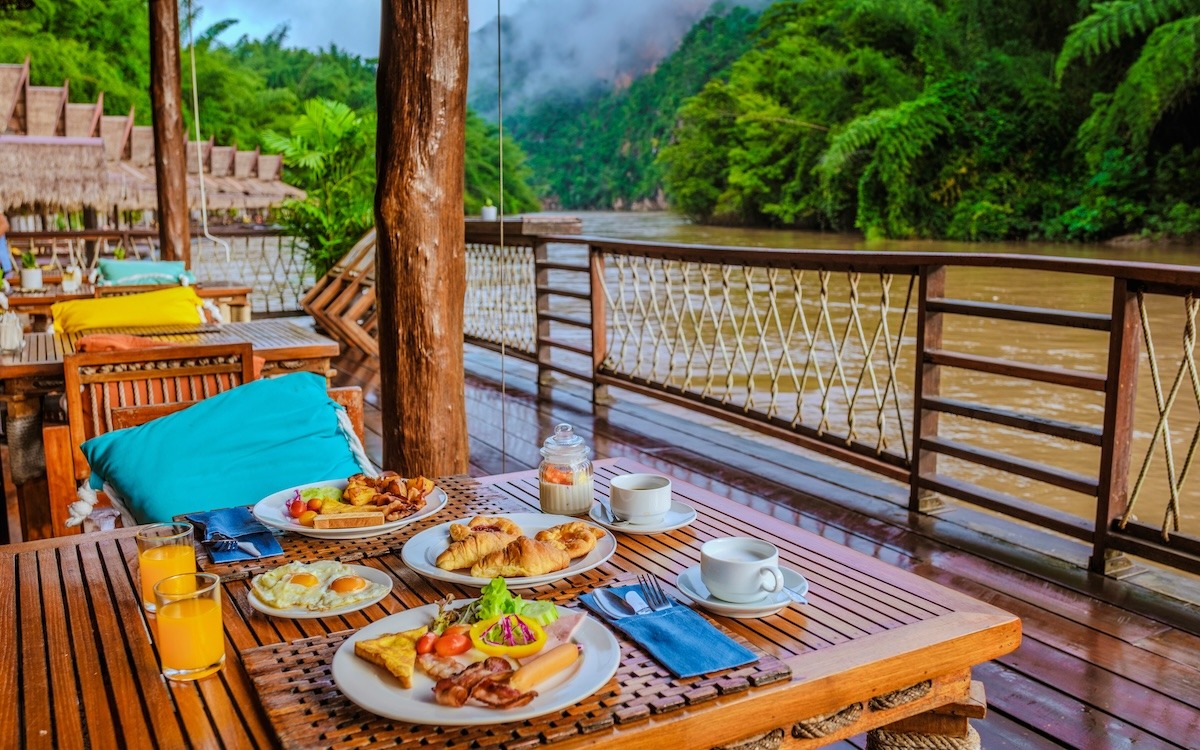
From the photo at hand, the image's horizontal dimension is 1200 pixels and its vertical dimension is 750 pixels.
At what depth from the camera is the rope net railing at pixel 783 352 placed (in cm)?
362

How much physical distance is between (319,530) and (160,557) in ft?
0.78

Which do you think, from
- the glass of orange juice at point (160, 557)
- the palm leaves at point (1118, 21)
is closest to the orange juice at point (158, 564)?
the glass of orange juice at point (160, 557)

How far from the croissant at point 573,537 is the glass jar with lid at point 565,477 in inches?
4.2

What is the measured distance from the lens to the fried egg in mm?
1137

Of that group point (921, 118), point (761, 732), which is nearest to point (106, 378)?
point (761, 732)

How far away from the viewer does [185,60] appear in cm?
2698

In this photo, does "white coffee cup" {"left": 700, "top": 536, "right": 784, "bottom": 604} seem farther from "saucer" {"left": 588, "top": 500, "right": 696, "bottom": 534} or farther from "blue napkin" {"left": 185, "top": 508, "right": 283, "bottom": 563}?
"blue napkin" {"left": 185, "top": 508, "right": 283, "bottom": 563}

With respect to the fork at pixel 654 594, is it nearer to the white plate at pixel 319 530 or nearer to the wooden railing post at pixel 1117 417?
the white plate at pixel 319 530

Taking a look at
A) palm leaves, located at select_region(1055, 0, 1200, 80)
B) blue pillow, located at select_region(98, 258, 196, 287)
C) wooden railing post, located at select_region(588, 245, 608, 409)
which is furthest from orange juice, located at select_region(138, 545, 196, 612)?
palm leaves, located at select_region(1055, 0, 1200, 80)

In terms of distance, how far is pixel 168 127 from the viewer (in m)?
7.03

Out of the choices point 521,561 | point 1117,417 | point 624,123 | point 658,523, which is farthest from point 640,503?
point 624,123

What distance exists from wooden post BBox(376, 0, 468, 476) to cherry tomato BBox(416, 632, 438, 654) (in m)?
1.54

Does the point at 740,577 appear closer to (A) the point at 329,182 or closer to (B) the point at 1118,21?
(A) the point at 329,182

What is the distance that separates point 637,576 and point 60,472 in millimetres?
1660
